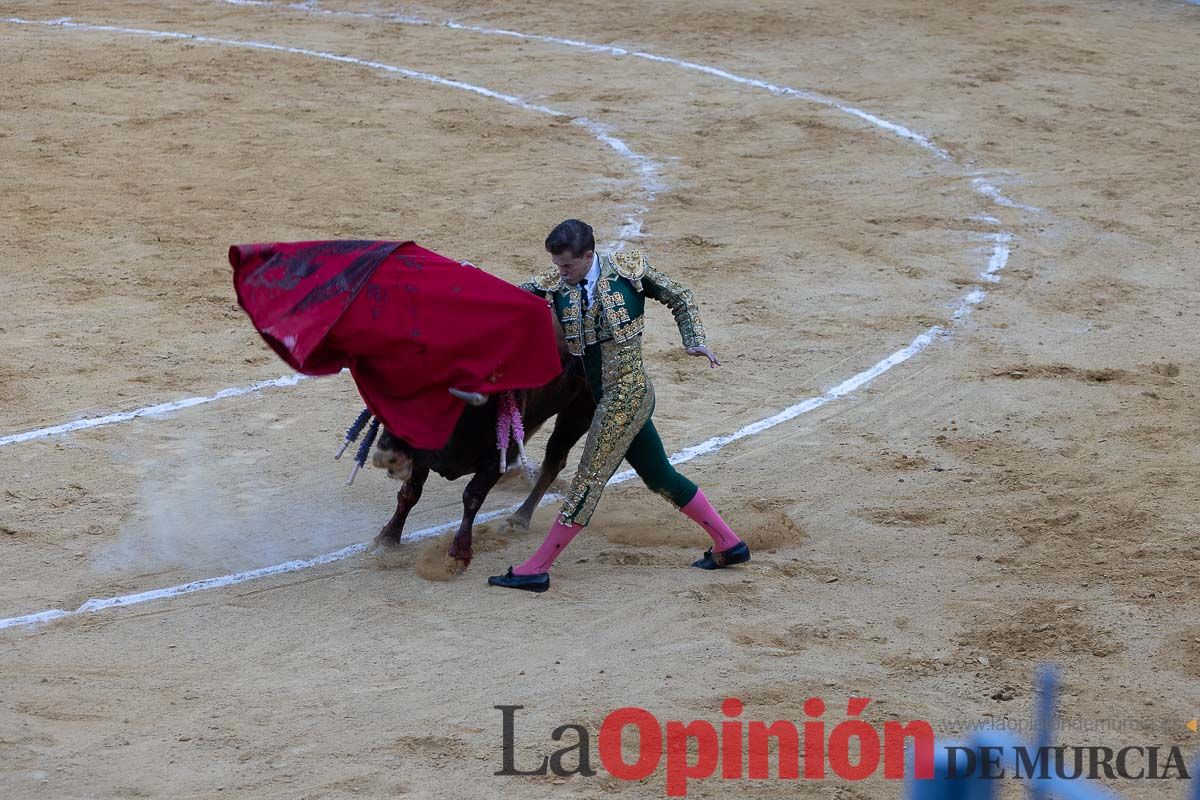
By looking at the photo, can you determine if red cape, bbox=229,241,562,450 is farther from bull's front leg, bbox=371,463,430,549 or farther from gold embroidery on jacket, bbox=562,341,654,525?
bull's front leg, bbox=371,463,430,549

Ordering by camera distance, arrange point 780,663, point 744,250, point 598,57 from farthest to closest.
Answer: point 598,57
point 744,250
point 780,663

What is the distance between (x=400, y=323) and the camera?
510 centimetres

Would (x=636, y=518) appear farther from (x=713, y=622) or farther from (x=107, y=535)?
(x=107, y=535)

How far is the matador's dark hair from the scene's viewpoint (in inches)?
203

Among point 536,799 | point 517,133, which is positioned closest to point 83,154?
point 517,133

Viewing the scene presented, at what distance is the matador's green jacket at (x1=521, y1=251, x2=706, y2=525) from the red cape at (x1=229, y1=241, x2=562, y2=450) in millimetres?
125

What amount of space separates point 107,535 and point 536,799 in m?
2.65

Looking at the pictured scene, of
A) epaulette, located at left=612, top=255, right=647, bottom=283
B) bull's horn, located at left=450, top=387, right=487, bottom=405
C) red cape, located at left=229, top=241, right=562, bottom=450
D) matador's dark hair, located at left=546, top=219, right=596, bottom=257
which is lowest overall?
bull's horn, located at left=450, top=387, right=487, bottom=405

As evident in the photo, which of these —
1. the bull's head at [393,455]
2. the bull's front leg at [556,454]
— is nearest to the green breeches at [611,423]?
the bull's front leg at [556,454]

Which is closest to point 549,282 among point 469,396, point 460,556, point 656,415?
point 469,396

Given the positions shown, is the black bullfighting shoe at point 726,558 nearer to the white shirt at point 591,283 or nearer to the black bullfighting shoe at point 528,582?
the black bullfighting shoe at point 528,582

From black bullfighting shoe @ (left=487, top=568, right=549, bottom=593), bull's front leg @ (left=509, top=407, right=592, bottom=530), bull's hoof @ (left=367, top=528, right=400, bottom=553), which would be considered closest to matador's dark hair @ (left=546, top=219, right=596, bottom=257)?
bull's front leg @ (left=509, top=407, right=592, bottom=530)

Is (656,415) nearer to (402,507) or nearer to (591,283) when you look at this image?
(402,507)

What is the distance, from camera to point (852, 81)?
13.6 m
